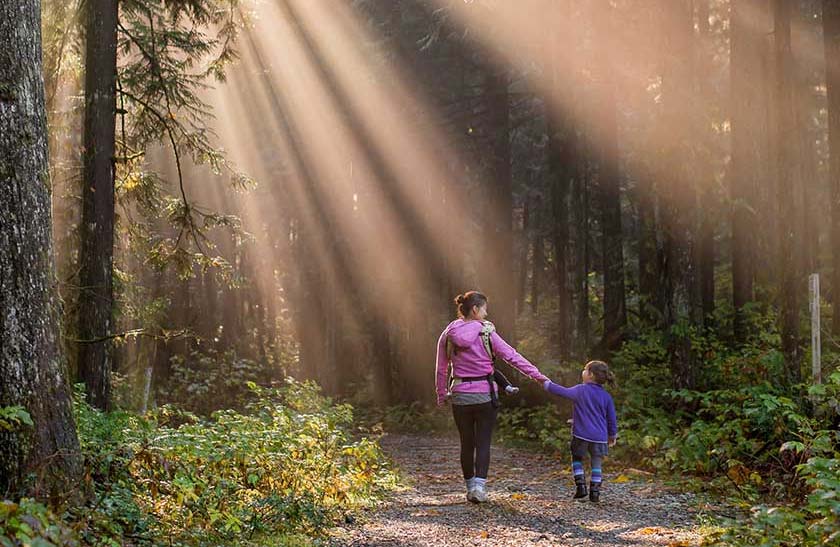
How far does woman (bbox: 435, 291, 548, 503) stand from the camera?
8.88 metres

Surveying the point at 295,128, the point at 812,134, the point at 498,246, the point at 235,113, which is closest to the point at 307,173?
the point at 295,128

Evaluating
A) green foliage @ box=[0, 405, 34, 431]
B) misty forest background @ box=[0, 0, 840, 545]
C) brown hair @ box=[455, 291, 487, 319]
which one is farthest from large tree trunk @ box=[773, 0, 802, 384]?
green foliage @ box=[0, 405, 34, 431]

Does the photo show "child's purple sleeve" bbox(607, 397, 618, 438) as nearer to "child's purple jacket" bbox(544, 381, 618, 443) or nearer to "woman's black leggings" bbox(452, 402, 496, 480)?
"child's purple jacket" bbox(544, 381, 618, 443)

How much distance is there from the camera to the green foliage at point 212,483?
6.34 m

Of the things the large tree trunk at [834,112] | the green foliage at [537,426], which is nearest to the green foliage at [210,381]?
the green foliage at [537,426]

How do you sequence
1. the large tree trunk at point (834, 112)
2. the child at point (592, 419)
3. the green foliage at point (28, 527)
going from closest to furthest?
the green foliage at point (28, 527)
the child at point (592, 419)
the large tree trunk at point (834, 112)

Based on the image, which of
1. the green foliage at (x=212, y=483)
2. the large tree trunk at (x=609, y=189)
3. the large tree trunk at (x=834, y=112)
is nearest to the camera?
the green foliage at (x=212, y=483)

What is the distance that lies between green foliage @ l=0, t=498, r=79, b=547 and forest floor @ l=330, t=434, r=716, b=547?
2.72m

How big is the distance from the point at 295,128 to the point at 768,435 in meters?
17.8

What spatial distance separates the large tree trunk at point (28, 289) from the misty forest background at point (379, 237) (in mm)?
17

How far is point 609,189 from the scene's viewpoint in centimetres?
2175

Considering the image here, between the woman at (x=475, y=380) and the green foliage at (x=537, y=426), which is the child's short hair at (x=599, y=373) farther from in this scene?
the green foliage at (x=537, y=426)

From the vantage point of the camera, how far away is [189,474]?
6.73 m

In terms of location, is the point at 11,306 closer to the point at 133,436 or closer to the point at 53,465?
the point at 53,465
